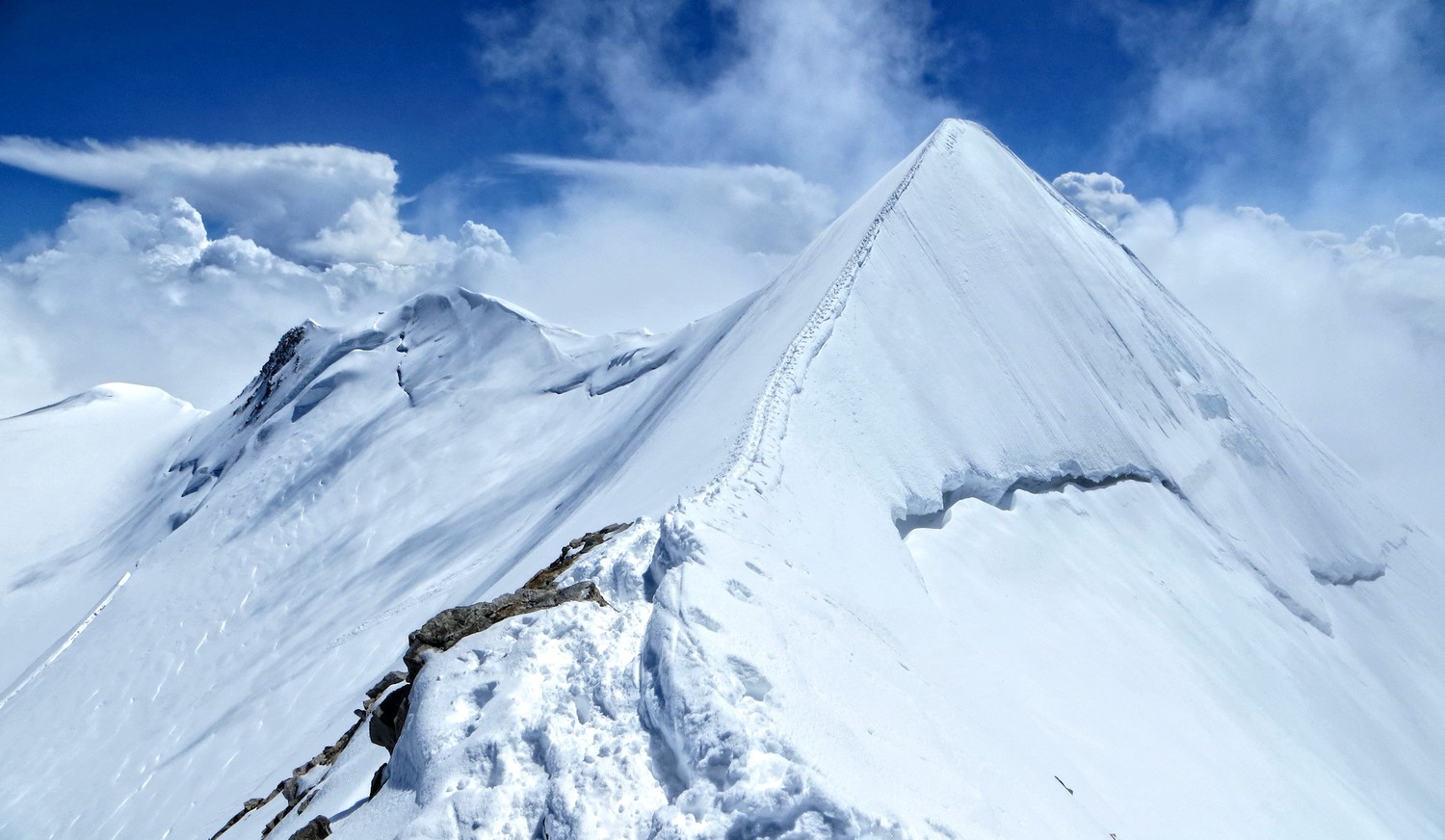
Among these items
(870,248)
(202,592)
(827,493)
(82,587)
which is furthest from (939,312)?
(82,587)

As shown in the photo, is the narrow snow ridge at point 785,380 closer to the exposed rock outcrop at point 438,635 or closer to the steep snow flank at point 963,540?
the steep snow flank at point 963,540

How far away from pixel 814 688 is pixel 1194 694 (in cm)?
1086

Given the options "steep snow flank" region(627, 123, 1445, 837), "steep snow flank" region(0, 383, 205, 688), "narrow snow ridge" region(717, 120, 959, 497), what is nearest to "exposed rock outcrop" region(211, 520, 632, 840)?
"steep snow flank" region(627, 123, 1445, 837)

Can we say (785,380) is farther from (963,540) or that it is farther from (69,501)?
(69,501)

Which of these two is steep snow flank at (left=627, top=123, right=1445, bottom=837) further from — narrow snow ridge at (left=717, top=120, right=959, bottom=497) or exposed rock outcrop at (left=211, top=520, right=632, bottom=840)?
exposed rock outcrop at (left=211, top=520, right=632, bottom=840)

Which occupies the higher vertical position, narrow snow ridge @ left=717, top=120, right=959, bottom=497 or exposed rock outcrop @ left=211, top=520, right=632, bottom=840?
narrow snow ridge @ left=717, top=120, right=959, bottom=497

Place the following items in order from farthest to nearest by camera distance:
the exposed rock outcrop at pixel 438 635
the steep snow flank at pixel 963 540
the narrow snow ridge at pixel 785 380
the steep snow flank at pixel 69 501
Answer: the steep snow flank at pixel 69 501 → the narrow snow ridge at pixel 785 380 → the exposed rock outcrop at pixel 438 635 → the steep snow flank at pixel 963 540

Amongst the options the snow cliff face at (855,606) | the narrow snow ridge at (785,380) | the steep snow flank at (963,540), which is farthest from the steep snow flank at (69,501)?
the steep snow flank at (963,540)

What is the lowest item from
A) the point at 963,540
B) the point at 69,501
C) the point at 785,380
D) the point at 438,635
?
the point at 69,501

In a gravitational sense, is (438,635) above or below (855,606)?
below

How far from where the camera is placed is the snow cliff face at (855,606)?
634cm

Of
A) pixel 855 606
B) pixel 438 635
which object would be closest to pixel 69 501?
pixel 438 635

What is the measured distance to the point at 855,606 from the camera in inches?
382

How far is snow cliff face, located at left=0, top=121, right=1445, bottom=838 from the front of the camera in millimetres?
6340
